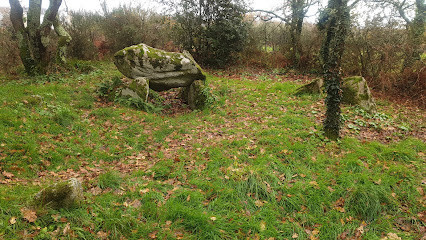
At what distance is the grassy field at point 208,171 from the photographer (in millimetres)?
3460

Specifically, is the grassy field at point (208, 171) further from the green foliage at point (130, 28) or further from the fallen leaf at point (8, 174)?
the green foliage at point (130, 28)

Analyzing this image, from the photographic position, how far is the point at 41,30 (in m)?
9.61

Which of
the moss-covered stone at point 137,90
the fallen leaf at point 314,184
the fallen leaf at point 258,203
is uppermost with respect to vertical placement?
the moss-covered stone at point 137,90

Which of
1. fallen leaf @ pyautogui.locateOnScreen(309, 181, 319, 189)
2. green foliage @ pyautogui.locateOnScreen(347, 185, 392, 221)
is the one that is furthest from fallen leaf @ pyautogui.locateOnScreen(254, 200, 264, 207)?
green foliage @ pyautogui.locateOnScreen(347, 185, 392, 221)

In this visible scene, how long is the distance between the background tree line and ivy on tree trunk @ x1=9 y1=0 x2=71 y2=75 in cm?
143

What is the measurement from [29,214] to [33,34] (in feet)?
30.7

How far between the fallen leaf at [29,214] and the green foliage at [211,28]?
1242 cm

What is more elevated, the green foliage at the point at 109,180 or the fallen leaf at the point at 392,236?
the green foliage at the point at 109,180

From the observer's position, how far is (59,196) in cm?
326

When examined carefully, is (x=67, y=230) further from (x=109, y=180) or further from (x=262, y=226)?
(x=262, y=226)

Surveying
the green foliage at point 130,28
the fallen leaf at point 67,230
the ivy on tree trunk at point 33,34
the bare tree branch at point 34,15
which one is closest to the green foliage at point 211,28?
the green foliage at point 130,28

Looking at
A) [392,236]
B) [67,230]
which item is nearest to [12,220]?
[67,230]

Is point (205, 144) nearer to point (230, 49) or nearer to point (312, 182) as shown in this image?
point (312, 182)

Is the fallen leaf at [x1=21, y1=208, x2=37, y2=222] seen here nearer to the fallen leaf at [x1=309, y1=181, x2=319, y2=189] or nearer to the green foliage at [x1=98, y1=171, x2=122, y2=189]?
the green foliage at [x1=98, y1=171, x2=122, y2=189]
